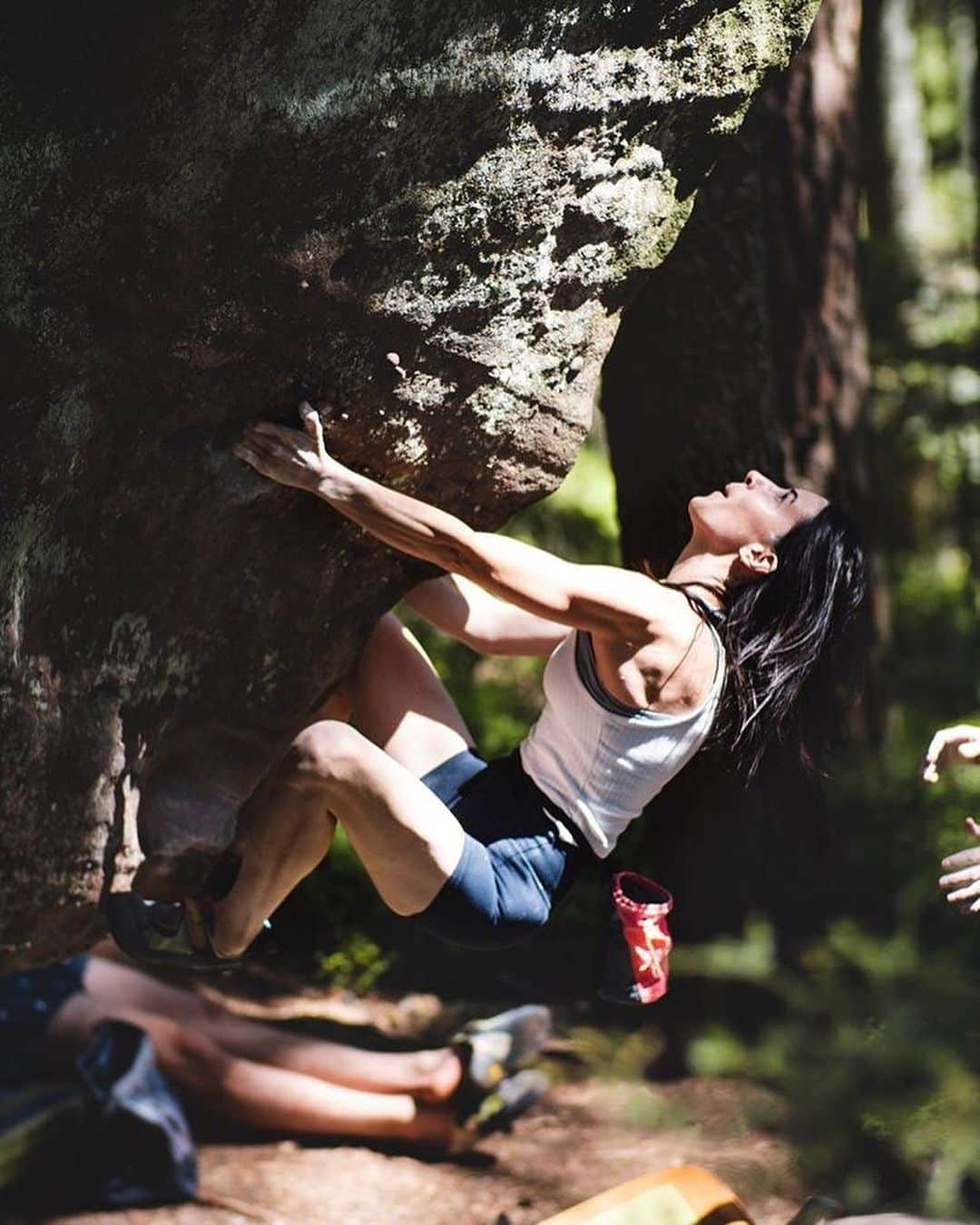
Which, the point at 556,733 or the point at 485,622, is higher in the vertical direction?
the point at 485,622

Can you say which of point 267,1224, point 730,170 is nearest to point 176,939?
Answer: point 267,1224

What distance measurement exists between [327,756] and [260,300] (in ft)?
3.22

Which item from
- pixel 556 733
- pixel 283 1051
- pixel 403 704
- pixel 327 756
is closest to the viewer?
pixel 327 756

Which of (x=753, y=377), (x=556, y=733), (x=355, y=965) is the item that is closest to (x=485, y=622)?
(x=556, y=733)

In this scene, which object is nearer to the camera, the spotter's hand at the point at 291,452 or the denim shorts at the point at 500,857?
the spotter's hand at the point at 291,452

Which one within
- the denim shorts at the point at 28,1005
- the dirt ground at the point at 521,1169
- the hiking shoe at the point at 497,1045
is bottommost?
the dirt ground at the point at 521,1169

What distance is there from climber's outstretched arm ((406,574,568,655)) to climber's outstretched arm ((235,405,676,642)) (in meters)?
0.55

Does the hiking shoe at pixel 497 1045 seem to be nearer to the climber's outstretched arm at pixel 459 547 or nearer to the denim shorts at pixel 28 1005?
the denim shorts at pixel 28 1005

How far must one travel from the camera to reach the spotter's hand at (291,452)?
10.4ft

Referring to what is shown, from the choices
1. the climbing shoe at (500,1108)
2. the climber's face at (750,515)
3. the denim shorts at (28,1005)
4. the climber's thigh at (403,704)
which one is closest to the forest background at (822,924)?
the climbing shoe at (500,1108)

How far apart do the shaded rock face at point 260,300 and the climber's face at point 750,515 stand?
0.37 meters

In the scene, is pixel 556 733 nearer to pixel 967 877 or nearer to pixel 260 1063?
pixel 967 877

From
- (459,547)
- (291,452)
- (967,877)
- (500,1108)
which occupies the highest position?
(291,452)

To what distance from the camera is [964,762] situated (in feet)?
11.2
